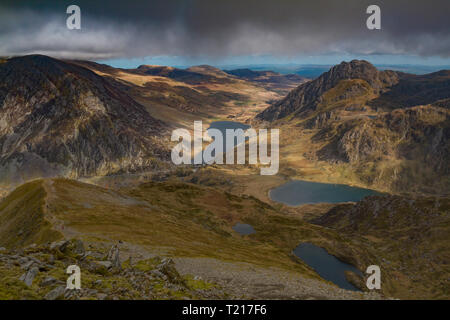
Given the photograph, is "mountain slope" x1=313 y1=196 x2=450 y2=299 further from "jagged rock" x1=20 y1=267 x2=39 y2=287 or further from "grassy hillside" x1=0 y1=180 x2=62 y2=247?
"jagged rock" x1=20 y1=267 x2=39 y2=287

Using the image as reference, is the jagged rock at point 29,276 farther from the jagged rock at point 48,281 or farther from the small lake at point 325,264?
the small lake at point 325,264

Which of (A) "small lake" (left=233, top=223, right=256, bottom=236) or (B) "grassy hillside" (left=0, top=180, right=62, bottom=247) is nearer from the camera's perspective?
(B) "grassy hillside" (left=0, top=180, right=62, bottom=247)

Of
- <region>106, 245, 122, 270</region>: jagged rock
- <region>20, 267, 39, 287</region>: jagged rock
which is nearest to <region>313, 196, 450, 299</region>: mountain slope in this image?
<region>106, 245, 122, 270</region>: jagged rock

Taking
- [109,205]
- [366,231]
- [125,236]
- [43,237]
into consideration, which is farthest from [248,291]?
[366,231]

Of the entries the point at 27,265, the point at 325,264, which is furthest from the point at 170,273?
the point at 325,264
